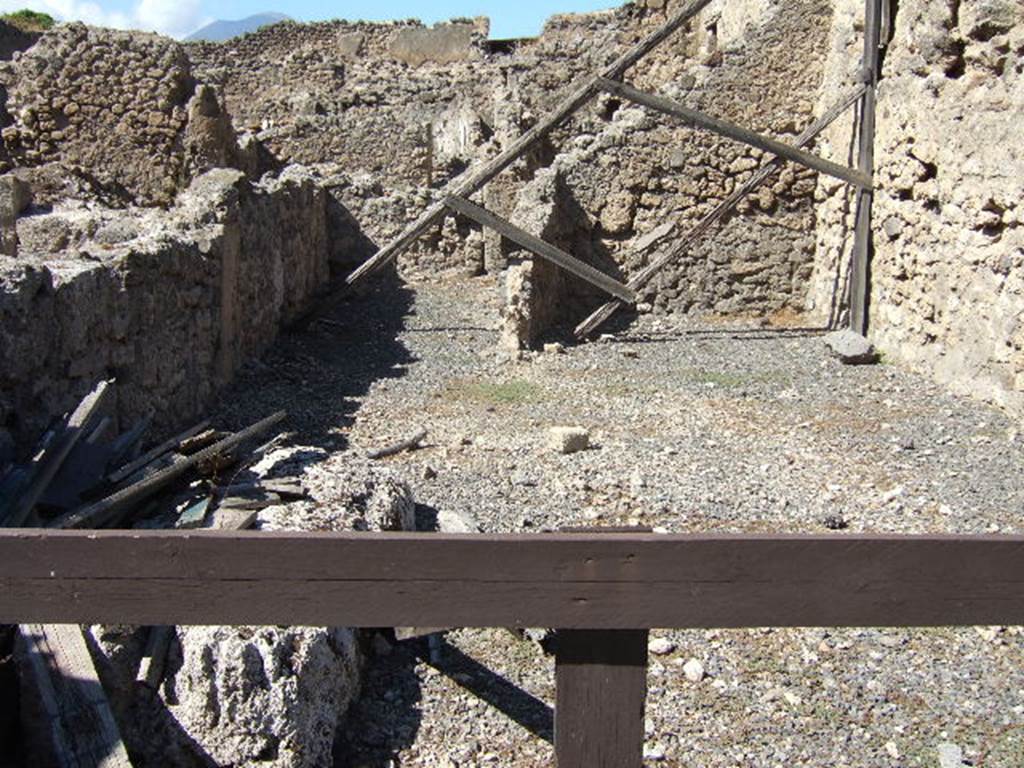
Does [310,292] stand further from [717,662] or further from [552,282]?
[717,662]

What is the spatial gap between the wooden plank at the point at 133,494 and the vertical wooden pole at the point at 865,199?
751 cm

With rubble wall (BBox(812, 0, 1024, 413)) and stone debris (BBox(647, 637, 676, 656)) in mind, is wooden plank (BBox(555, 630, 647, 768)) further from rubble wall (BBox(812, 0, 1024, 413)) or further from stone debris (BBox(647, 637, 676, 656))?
rubble wall (BBox(812, 0, 1024, 413))

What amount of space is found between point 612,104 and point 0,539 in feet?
44.5

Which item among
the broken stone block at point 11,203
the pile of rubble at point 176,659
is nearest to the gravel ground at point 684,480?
the pile of rubble at point 176,659

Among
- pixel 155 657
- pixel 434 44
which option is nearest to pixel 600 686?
pixel 155 657

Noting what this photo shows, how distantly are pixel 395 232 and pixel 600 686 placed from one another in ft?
38.6

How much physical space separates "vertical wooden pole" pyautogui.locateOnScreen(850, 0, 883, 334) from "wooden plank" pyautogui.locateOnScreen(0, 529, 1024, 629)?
9.44 metres

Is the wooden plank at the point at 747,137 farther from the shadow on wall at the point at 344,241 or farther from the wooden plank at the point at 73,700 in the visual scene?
the wooden plank at the point at 73,700

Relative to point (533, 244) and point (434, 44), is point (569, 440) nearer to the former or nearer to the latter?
point (533, 244)

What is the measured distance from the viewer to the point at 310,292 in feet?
38.7

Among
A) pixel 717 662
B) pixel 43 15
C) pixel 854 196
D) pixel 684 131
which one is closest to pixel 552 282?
pixel 684 131

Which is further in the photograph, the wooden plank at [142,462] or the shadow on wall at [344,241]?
the shadow on wall at [344,241]

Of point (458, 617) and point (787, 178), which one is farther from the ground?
point (787, 178)

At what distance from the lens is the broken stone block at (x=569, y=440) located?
23.4ft
